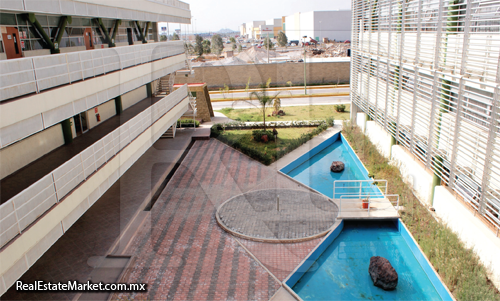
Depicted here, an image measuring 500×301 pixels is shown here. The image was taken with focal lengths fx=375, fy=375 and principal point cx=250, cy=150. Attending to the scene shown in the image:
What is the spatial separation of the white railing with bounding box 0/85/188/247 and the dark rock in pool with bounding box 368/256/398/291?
27.0 feet

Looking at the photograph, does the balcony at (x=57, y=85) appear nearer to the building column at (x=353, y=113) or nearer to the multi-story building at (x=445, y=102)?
the multi-story building at (x=445, y=102)

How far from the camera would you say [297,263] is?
431 inches

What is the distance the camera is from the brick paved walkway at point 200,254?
32.3 ft

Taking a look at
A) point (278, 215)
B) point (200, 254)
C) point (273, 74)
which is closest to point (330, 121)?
point (278, 215)

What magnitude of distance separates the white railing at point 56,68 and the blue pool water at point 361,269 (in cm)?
831

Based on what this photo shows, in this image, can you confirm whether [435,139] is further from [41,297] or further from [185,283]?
[41,297]

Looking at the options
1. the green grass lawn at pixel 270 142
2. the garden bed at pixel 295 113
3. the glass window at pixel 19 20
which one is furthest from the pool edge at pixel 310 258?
the garden bed at pixel 295 113

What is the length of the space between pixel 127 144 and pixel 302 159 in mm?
10425

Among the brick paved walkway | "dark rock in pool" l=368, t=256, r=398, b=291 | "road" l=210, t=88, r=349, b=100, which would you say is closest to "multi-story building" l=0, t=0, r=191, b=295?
the brick paved walkway

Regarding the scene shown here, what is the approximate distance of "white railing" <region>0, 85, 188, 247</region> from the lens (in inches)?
267

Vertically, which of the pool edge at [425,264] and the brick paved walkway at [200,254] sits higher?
the brick paved walkway at [200,254]

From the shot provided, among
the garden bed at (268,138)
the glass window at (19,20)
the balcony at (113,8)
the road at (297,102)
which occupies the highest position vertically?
the balcony at (113,8)

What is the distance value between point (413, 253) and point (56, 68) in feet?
37.6

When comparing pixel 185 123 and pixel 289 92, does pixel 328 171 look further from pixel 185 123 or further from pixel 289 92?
pixel 289 92
